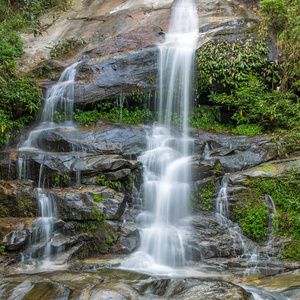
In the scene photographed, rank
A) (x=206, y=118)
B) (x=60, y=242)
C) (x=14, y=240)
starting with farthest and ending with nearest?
(x=206, y=118), (x=60, y=242), (x=14, y=240)

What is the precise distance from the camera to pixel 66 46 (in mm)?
15203

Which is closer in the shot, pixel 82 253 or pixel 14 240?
pixel 14 240

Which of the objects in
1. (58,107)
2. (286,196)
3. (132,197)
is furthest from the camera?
(58,107)

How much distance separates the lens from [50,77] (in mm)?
12812

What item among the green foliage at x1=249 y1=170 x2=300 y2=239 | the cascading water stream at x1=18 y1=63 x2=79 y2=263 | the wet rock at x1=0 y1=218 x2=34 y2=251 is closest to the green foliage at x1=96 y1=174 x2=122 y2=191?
the cascading water stream at x1=18 y1=63 x2=79 y2=263

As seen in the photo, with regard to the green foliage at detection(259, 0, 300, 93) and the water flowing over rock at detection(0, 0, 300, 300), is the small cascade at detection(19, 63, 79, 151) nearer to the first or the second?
the water flowing over rock at detection(0, 0, 300, 300)

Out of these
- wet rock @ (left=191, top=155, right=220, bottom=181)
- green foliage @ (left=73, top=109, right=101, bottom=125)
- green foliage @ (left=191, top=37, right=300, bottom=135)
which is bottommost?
wet rock @ (left=191, top=155, right=220, bottom=181)

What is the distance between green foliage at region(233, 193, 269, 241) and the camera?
23.4 feet

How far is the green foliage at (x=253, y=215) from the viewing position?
713 cm

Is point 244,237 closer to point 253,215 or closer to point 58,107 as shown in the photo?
point 253,215

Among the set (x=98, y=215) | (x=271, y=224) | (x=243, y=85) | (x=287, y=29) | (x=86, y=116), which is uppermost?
(x=287, y=29)

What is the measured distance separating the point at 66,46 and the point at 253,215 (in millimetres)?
13375

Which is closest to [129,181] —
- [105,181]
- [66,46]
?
[105,181]

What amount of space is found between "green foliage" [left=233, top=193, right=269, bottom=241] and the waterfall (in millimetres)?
1532
